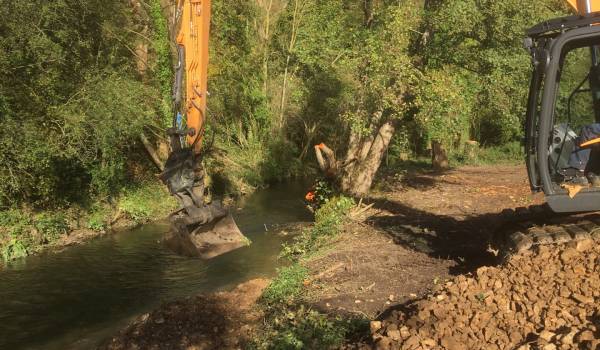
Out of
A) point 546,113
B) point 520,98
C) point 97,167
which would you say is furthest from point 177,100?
point 97,167

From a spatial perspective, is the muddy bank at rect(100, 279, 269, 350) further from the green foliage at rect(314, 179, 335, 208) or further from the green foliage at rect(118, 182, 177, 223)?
the green foliage at rect(118, 182, 177, 223)

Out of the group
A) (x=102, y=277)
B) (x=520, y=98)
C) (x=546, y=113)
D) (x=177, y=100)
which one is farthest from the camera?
(x=520, y=98)

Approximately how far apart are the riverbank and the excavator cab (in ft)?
6.74

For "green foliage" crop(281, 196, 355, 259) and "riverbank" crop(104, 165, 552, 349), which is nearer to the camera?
"riverbank" crop(104, 165, 552, 349)

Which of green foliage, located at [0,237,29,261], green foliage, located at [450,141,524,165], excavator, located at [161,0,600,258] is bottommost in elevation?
green foliage, located at [450,141,524,165]

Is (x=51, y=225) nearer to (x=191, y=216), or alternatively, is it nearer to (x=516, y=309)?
(x=191, y=216)

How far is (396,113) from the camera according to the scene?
11867 mm

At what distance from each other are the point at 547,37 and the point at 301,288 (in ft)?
14.5

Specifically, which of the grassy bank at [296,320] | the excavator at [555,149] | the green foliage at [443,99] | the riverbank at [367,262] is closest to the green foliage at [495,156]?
the riverbank at [367,262]

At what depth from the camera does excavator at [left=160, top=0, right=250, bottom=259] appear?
688 centimetres

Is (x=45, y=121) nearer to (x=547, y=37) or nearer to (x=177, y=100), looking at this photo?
(x=177, y=100)

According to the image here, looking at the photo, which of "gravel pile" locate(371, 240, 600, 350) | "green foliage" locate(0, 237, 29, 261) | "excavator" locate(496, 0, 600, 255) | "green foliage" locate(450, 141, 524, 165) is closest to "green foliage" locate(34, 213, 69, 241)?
"green foliage" locate(0, 237, 29, 261)

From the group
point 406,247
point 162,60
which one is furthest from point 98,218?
point 406,247

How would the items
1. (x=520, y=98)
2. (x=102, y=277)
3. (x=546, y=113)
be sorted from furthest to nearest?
(x=520, y=98) < (x=102, y=277) < (x=546, y=113)
